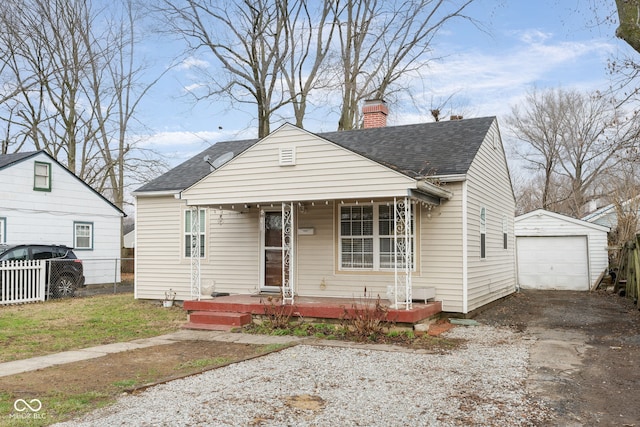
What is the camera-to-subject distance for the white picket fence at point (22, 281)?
14594 mm

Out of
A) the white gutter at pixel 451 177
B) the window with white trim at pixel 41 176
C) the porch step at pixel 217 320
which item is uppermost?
the window with white trim at pixel 41 176

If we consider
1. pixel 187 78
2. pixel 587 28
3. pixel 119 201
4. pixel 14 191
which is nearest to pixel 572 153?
pixel 187 78

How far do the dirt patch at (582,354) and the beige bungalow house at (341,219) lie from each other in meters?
1.16

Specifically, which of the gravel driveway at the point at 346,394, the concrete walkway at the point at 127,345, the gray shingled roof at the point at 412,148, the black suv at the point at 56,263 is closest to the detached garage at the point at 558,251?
the gray shingled roof at the point at 412,148

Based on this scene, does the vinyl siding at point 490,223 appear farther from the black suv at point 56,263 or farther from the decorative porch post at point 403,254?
the black suv at point 56,263

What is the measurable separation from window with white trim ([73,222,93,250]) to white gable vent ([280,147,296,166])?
1295 centimetres

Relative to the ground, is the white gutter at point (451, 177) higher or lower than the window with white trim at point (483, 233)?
higher

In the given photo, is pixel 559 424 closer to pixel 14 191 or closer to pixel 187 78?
pixel 14 191

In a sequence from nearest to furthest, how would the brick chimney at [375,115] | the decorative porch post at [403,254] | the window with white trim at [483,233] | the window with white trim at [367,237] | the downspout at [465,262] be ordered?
the decorative porch post at [403,254] < the downspout at [465,262] < the window with white trim at [367,237] < the window with white trim at [483,233] < the brick chimney at [375,115]

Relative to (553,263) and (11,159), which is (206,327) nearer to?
(11,159)

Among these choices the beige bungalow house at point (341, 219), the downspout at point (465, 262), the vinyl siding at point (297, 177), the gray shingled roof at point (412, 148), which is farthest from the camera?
the gray shingled roof at point (412, 148)

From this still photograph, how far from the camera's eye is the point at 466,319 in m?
11.0

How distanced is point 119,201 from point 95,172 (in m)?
3.04

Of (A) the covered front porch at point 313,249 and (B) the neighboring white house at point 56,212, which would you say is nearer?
(A) the covered front porch at point 313,249
